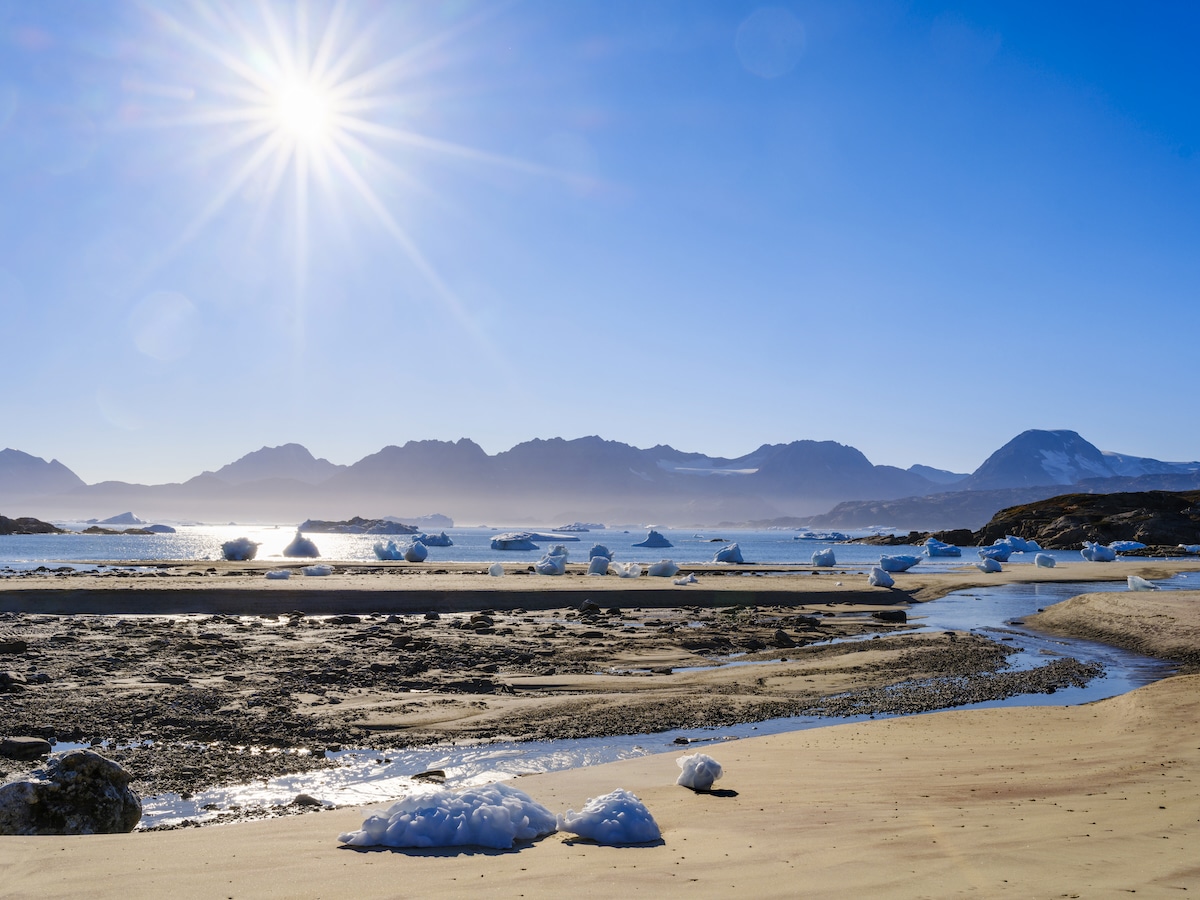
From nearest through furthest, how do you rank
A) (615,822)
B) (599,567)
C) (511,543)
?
(615,822) < (599,567) < (511,543)

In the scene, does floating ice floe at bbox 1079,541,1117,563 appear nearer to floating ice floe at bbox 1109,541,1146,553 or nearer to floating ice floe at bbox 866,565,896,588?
floating ice floe at bbox 1109,541,1146,553

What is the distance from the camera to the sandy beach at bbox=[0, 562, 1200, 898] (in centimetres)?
480

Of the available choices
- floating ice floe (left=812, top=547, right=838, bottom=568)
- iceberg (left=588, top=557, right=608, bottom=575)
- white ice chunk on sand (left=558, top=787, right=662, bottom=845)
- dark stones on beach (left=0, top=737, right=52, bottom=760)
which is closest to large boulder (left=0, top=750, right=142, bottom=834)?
dark stones on beach (left=0, top=737, right=52, bottom=760)

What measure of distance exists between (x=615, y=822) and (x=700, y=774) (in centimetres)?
190

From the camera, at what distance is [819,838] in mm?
5863

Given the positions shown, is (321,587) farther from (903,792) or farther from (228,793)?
(903,792)

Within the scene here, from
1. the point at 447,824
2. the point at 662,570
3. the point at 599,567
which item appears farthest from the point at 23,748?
the point at 599,567

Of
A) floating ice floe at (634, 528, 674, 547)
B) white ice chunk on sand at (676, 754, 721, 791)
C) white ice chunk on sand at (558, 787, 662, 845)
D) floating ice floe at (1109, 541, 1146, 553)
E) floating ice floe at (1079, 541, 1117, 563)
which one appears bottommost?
floating ice floe at (634, 528, 674, 547)

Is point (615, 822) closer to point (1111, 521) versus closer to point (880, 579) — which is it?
point (880, 579)

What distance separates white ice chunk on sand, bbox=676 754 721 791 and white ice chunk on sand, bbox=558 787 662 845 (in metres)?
1.45

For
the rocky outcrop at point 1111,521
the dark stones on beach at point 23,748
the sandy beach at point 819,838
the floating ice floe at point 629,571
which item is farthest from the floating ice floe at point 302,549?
the rocky outcrop at point 1111,521

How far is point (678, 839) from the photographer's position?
601 cm

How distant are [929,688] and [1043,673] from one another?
3052mm

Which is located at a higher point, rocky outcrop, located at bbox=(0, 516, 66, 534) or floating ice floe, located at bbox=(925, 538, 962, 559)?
rocky outcrop, located at bbox=(0, 516, 66, 534)
